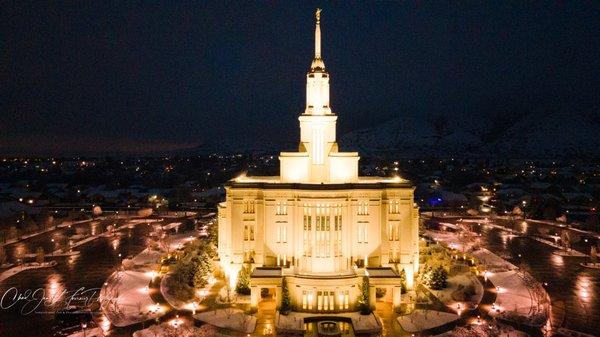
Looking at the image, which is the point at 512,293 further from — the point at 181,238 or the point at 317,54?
the point at 181,238

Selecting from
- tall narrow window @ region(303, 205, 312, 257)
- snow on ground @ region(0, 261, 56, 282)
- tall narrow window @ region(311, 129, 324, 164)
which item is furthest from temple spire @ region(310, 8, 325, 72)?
snow on ground @ region(0, 261, 56, 282)

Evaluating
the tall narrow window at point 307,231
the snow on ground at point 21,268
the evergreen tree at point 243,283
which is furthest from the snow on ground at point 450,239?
the snow on ground at point 21,268

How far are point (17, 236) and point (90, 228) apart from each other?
11894 millimetres

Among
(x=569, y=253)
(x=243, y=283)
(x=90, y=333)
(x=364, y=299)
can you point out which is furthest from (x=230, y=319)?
(x=569, y=253)

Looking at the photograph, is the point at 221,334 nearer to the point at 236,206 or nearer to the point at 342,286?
the point at 342,286

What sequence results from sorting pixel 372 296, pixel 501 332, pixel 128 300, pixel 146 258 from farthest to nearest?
pixel 146 258, pixel 128 300, pixel 372 296, pixel 501 332

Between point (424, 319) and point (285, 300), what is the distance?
37.9ft

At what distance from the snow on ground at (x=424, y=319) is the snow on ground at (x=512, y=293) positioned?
577 centimetres

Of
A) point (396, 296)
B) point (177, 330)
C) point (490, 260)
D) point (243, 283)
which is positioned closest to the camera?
point (177, 330)

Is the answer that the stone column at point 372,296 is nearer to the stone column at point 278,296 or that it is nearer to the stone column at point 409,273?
the stone column at point 278,296

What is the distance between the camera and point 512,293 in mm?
51688

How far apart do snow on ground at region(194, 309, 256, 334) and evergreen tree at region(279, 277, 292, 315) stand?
2.84 m

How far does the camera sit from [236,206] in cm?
5484

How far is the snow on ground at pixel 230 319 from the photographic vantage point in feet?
140
